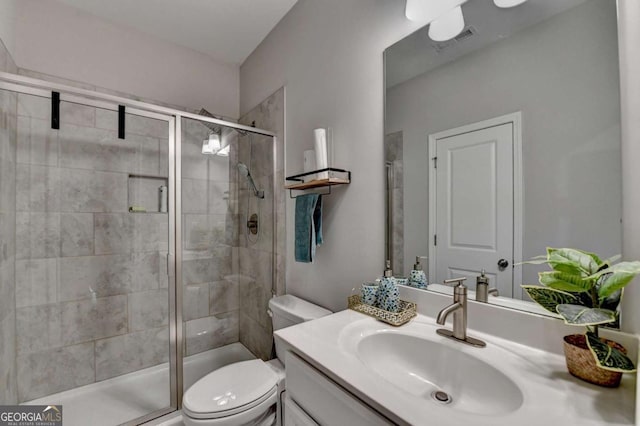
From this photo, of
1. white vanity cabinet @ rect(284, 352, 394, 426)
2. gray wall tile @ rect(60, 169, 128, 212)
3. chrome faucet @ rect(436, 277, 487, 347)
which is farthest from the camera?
gray wall tile @ rect(60, 169, 128, 212)

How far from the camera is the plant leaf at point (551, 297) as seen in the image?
67cm

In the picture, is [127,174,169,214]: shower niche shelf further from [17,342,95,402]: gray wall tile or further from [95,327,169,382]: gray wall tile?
[17,342,95,402]: gray wall tile

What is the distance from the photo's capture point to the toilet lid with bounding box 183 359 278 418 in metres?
1.13

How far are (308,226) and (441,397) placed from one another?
928 mm

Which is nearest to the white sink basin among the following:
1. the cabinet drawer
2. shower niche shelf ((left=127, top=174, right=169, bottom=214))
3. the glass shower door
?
the cabinet drawer

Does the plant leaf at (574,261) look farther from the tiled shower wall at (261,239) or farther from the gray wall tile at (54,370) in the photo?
the gray wall tile at (54,370)

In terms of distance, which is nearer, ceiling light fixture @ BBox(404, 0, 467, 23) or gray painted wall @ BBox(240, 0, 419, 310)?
ceiling light fixture @ BBox(404, 0, 467, 23)

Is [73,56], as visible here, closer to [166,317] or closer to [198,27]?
[198,27]

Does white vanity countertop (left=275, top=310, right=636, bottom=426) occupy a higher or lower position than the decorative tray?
lower

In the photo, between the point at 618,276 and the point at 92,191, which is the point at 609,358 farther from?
the point at 92,191

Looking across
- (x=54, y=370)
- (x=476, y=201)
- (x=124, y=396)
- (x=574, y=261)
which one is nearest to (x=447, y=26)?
(x=476, y=201)

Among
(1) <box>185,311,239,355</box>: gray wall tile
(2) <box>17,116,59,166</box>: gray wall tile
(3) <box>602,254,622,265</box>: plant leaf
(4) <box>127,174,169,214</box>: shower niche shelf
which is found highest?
(2) <box>17,116,59,166</box>: gray wall tile

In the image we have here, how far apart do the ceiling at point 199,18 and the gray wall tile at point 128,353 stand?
6.76 ft

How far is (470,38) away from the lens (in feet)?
3.19
